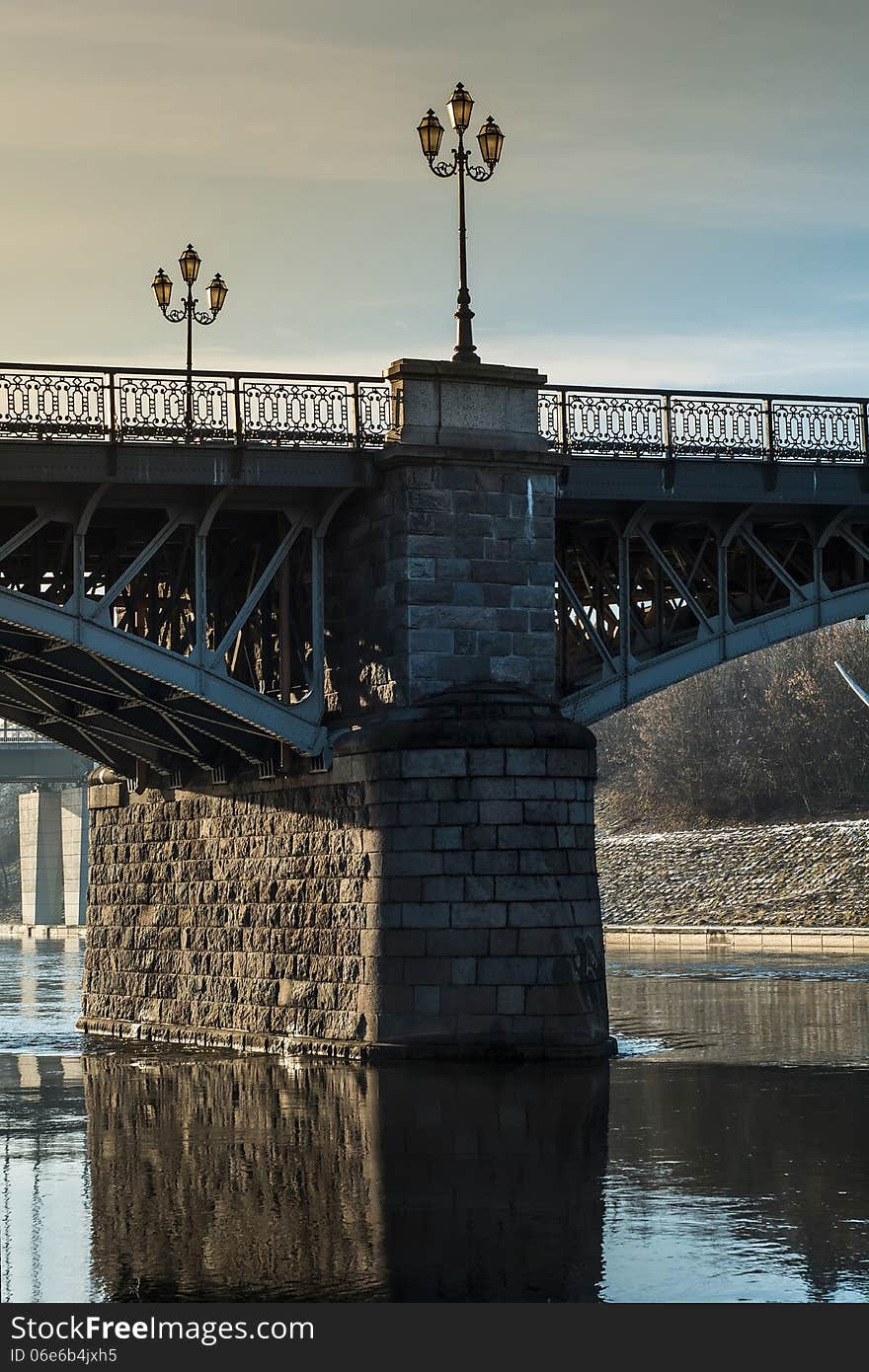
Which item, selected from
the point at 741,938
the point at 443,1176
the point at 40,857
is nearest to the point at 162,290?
the point at 443,1176

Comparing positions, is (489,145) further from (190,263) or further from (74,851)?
→ (74,851)

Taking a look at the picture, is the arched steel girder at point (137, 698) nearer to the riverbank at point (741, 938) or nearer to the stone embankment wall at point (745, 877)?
Answer: the riverbank at point (741, 938)

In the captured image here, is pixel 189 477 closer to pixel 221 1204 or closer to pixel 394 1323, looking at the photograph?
pixel 221 1204

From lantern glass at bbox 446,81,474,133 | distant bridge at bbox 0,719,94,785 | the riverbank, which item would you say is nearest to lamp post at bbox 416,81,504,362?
lantern glass at bbox 446,81,474,133

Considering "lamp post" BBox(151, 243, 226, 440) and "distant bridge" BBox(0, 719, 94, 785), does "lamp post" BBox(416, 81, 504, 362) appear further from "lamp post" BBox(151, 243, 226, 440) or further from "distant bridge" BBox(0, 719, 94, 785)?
"distant bridge" BBox(0, 719, 94, 785)

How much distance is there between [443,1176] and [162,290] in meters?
20.1

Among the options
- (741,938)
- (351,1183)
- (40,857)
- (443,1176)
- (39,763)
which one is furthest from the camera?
(40,857)

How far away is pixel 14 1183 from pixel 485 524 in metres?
12.3

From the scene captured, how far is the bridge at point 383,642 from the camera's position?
25344mm

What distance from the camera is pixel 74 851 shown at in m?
87.7

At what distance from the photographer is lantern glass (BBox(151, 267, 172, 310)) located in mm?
33406

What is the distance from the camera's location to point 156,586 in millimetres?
28484

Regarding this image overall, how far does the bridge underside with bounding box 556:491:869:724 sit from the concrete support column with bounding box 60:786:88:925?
181 ft

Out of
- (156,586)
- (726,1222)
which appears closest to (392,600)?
(156,586)
